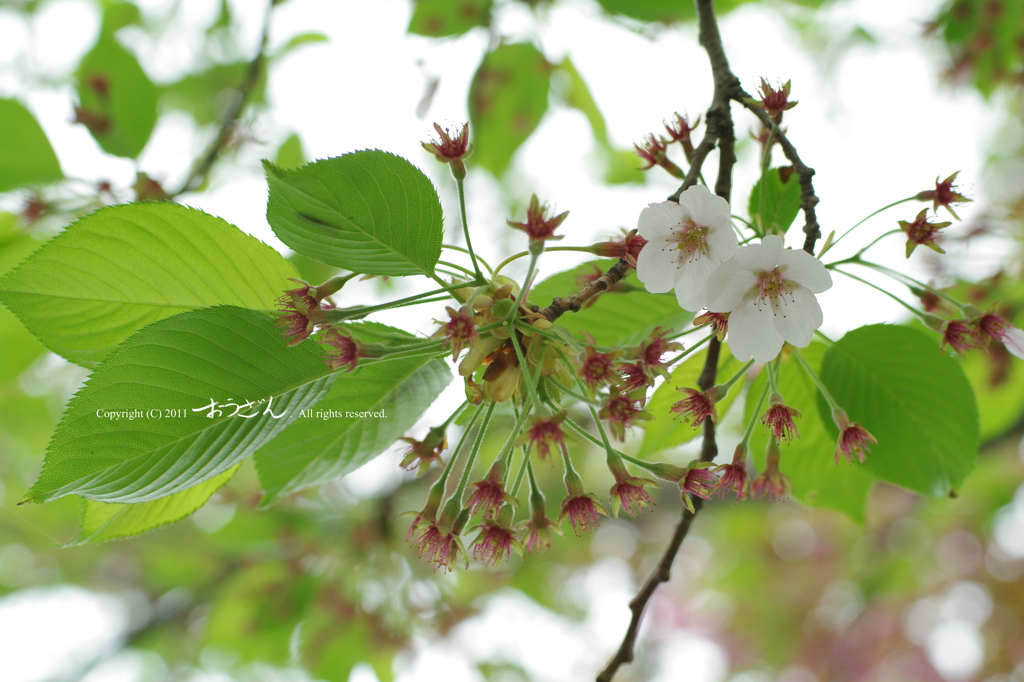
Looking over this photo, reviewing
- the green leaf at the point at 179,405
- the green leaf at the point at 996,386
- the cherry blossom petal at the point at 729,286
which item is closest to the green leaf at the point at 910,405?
the cherry blossom petal at the point at 729,286

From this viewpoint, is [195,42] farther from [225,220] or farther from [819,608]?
[819,608]

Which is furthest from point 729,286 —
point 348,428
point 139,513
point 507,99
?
point 507,99

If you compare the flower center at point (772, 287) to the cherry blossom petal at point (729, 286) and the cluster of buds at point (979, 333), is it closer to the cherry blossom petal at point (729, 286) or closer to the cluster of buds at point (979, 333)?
the cherry blossom petal at point (729, 286)

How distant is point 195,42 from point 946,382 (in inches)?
153

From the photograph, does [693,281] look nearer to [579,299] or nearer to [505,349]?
[579,299]

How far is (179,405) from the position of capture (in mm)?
883

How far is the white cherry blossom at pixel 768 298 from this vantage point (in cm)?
89

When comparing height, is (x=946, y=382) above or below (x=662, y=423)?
above

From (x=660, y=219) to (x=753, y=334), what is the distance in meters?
0.22

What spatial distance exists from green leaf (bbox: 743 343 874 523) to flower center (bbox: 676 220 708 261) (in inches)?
15.6

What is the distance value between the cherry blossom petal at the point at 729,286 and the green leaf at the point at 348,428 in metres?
0.46

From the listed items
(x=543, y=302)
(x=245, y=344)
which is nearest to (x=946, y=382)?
(x=543, y=302)

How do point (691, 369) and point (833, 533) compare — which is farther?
point (833, 533)

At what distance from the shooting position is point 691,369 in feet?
4.24
